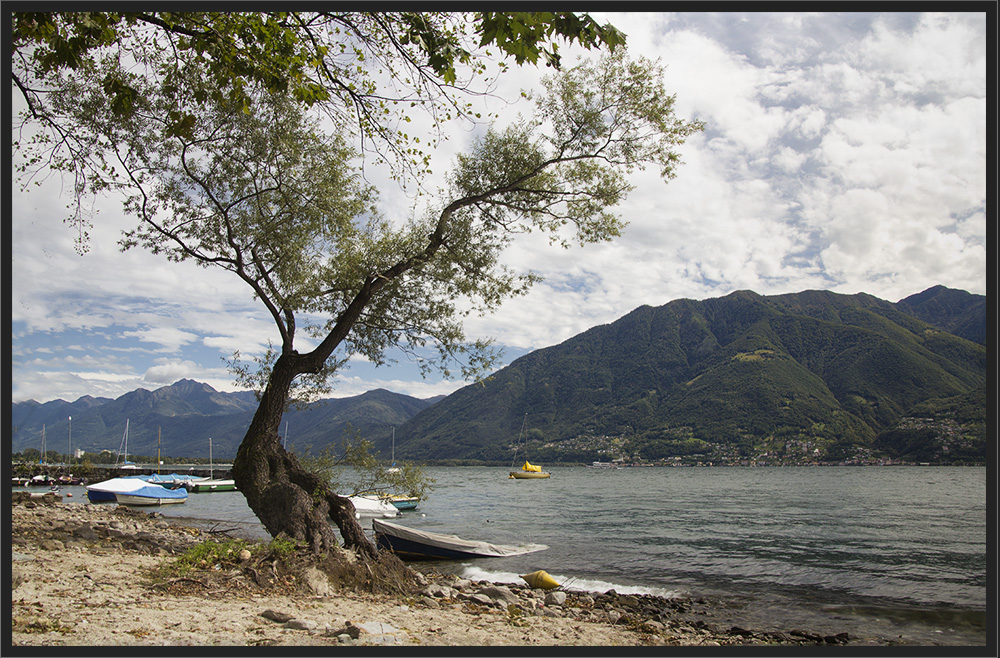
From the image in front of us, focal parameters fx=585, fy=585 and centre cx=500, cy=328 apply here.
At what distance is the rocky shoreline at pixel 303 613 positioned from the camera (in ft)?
18.1

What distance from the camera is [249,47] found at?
16.3 ft

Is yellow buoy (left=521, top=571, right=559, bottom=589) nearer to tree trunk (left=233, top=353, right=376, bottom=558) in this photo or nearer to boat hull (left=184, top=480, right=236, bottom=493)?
tree trunk (left=233, top=353, right=376, bottom=558)

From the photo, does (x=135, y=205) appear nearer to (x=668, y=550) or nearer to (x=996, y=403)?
(x=996, y=403)

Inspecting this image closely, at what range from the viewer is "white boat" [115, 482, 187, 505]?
132ft

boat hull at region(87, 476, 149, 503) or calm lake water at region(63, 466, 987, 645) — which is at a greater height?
calm lake water at region(63, 466, 987, 645)

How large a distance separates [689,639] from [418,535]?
10252 mm

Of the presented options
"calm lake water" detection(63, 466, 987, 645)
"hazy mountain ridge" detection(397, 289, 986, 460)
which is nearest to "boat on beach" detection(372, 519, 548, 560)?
"calm lake water" detection(63, 466, 987, 645)

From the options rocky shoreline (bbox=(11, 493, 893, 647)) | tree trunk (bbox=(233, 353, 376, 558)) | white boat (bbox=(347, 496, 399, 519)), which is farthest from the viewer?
white boat (bbox=(347, 496, 399, 519))

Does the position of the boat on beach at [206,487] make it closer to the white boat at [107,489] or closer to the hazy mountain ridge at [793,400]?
the white boat at [107,489]

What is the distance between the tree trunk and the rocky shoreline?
110 cm

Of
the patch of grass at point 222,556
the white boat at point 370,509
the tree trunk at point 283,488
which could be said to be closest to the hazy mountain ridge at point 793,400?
the white boat at point 370,509

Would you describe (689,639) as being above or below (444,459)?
above

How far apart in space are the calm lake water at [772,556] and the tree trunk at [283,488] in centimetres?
643

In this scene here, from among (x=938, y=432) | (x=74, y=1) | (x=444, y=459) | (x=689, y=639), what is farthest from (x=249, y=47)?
(x=444, y=459)
